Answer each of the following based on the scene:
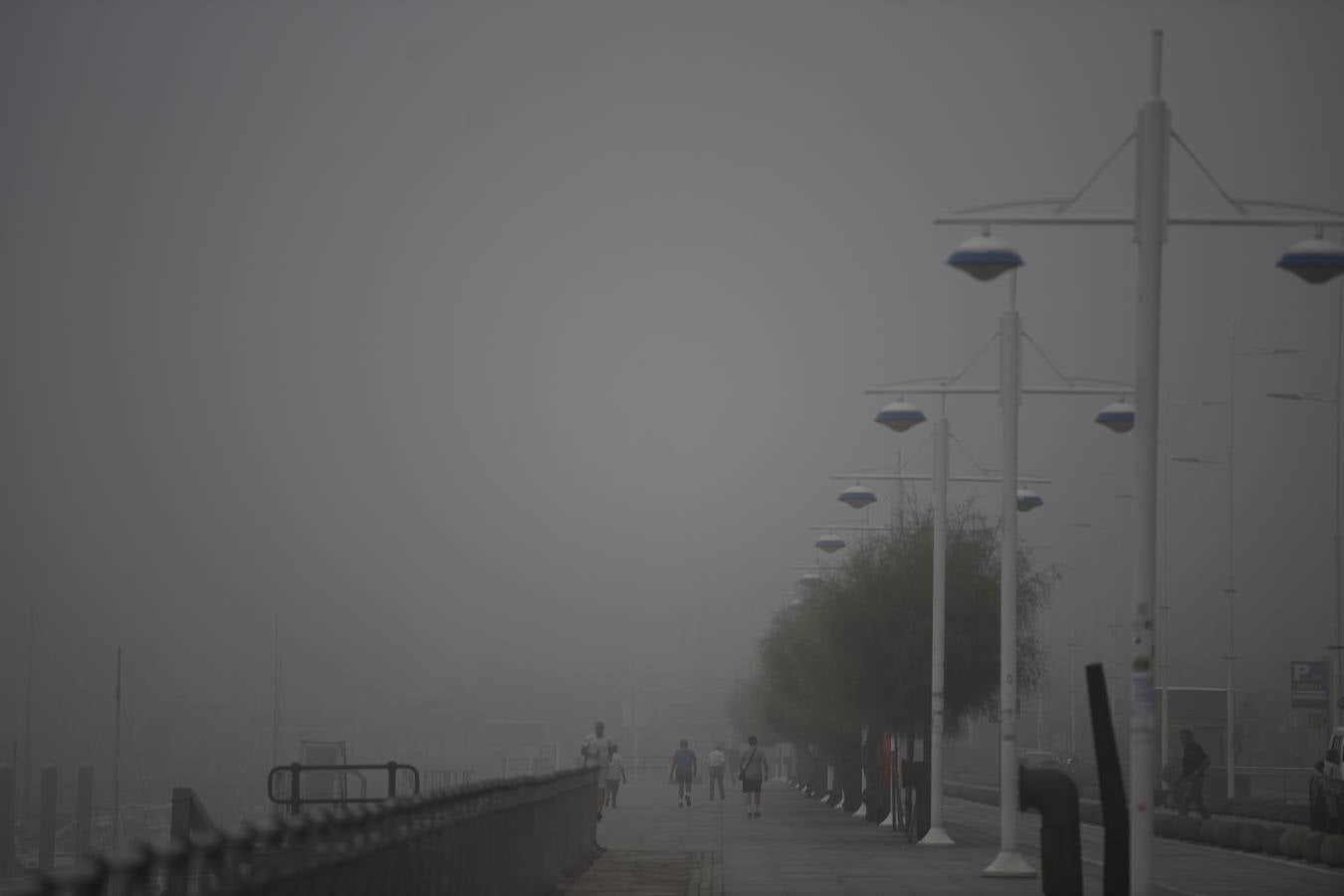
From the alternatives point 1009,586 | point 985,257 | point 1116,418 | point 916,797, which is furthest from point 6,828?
point 985,257

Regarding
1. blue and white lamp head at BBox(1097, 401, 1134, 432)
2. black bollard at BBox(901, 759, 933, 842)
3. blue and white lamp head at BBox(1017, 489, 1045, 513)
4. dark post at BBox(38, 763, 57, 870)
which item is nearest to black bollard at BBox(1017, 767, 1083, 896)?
blue and white lamp head at BBox(1097, 401, 1134, 432)

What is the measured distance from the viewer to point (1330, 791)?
98.9 ft

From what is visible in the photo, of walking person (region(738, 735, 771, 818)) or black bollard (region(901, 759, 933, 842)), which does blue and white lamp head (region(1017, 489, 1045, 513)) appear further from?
walking person (region(738, 735, 771, 818))

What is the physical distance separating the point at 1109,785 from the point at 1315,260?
431 cm

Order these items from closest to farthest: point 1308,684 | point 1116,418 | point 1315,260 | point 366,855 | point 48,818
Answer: point 366,855, point 1315,260, point 1116,418, point 1308,684, point 48,818

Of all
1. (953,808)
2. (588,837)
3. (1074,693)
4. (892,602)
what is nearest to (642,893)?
(588,837)

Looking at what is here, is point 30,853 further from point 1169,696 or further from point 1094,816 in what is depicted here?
point 1094,816

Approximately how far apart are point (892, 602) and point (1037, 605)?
9.65 ft

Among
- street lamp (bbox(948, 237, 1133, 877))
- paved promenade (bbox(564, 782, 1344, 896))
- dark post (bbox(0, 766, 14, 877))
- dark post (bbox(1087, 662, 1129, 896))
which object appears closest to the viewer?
dark post (bbox(1087, 662, 1129, 896))

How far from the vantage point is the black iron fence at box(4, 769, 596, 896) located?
636 centimetres

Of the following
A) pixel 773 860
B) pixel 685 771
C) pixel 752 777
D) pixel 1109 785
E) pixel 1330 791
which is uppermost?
pixel 1109 785

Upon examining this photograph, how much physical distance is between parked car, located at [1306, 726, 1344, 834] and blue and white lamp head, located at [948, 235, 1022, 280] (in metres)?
16.7

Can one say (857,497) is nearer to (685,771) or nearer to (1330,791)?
(1330,791)

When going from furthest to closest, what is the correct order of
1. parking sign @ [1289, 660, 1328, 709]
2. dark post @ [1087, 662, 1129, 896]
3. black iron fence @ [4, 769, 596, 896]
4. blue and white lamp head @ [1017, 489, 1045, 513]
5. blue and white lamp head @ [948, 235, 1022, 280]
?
parking sign @ [1289, 660, 1328, 709] → blue and white lamp head @ [1017, 489, 1045, 513] → blue and white lamp head @ [948, 235, 1022, 280] → dark post @ [1087, 662, 1129, 896] → black iron fence @ [4, 769, 596, 896]
